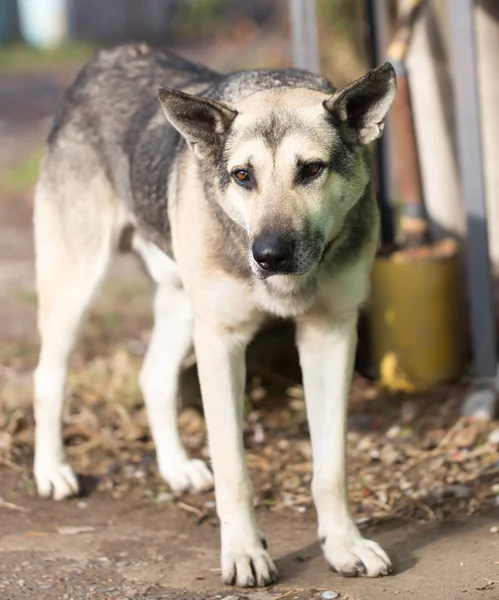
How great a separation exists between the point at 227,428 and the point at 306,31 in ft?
10.9

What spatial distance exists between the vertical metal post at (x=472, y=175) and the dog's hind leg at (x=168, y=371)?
1532mm

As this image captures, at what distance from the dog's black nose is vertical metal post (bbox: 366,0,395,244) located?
315 centimetres

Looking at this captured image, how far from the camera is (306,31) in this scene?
261 inches

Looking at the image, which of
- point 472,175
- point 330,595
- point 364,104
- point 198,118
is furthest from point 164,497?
point 472,175

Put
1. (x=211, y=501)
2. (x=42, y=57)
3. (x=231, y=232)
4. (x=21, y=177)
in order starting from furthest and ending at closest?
(x=42, y=57), (x=21, y=177), (x=211, y=501), (x=231, y=232)

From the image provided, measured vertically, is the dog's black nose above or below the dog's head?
below

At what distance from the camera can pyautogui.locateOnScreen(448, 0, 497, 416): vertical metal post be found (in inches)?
217

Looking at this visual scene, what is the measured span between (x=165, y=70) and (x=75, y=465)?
80.4 inches

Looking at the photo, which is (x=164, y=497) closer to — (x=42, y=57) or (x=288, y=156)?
(x=288, y=156)

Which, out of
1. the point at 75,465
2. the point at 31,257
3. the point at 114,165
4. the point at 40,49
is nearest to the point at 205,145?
the point at 114,165

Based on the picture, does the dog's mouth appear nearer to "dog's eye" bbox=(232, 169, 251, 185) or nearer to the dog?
the dog

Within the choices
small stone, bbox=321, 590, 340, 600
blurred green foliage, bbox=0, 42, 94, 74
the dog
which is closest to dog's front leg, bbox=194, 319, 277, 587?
the dog

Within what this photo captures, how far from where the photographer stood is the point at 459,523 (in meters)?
4.48

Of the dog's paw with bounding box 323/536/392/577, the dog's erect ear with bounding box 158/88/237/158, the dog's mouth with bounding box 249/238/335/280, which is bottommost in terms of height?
the dog's paw with bounding box 323/536/392/577
